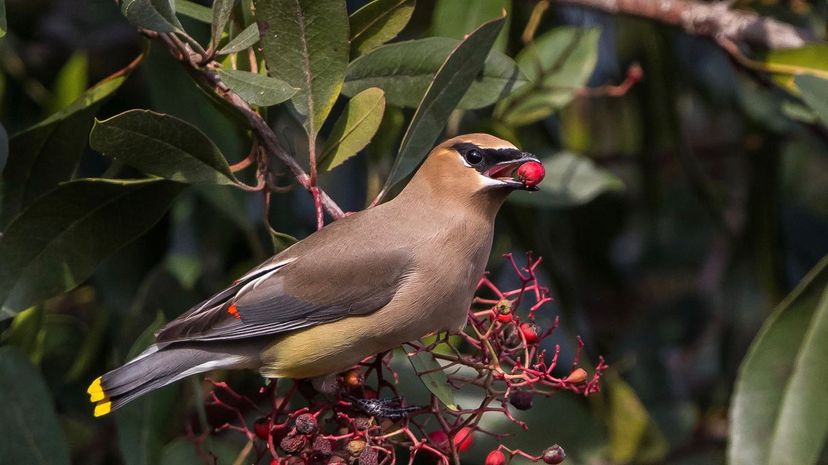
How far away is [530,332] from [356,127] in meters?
0.58

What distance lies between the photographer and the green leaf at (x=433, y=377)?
2.25 meters

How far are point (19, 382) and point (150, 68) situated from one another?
1019 mm

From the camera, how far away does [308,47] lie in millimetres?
2322

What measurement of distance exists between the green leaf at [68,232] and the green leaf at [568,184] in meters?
1.22

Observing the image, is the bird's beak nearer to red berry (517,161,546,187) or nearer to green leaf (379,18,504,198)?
red berry (517,161,546,187)

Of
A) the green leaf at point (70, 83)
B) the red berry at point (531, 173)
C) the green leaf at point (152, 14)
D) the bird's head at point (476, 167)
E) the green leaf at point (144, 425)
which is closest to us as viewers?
the green leaf at point (152, 14)

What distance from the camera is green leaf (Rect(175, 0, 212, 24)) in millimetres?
2578

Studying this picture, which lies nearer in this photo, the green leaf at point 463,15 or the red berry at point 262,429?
the red berry at point 262,429

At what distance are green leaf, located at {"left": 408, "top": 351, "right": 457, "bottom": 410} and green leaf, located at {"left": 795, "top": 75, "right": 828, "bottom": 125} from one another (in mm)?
1237

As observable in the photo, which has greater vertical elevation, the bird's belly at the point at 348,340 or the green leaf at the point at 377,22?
the green leaf at the point at 377,22

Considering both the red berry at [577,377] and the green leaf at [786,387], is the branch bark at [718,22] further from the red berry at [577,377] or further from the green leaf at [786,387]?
the red berry at [577,377]

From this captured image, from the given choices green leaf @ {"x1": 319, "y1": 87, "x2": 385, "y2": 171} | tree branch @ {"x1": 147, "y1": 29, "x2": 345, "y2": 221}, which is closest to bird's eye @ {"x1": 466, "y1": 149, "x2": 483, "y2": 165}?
green leaf @ {"x1": 319, "y1": 87, "x2": 385, "y2": 171}

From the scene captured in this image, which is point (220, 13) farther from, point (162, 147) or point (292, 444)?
point (292, 444)

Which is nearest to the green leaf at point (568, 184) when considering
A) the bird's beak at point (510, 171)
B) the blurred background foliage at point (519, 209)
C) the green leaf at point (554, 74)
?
the blurred background foliage at point (519, 209)
